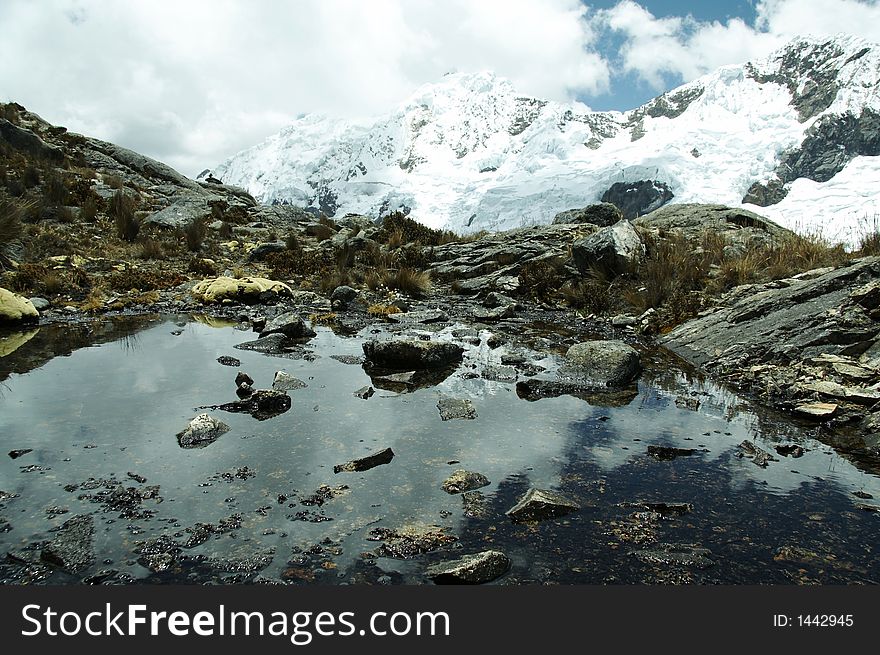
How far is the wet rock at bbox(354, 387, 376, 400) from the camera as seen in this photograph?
5784 millimetres

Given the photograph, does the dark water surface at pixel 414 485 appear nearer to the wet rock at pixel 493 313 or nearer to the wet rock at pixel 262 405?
the wet rock at pixel 262 405

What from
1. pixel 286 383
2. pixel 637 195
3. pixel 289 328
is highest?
pixel 637 195

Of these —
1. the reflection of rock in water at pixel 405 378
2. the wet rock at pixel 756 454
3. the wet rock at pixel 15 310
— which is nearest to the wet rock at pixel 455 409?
the reflection of rock in water at pixel 405 378

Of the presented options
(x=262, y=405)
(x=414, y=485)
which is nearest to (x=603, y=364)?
(x=414, y=485)

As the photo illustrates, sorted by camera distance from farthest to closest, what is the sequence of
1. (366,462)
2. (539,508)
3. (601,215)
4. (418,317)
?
(601,215) → (418,317) → (366,462) → (539,508)

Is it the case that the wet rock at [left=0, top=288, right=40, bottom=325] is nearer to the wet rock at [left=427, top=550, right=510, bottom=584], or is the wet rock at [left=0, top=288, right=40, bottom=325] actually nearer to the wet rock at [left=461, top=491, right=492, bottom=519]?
the wet rock at [left=461, top=491, right=492, bottom=519]

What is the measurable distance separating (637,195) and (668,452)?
590 feet

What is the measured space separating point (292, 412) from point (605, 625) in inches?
141

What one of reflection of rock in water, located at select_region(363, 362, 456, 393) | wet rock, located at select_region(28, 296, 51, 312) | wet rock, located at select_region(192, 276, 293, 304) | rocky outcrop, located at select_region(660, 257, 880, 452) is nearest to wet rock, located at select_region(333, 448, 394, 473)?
reflection of rock in water, located at select_region(363, 362, 456, 393)

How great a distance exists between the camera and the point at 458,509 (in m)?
3.47

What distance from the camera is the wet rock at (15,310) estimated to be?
8.39 m

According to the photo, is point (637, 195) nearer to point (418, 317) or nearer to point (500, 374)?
point (418, 317)

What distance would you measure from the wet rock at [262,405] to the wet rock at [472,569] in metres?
2.80

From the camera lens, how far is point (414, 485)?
12.4 feet
